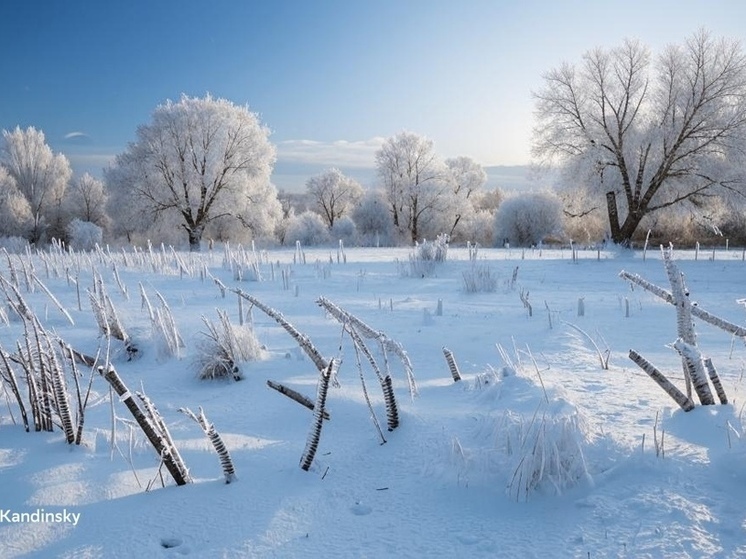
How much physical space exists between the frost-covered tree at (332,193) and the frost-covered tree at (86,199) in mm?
17459

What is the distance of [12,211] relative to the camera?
3372 cm

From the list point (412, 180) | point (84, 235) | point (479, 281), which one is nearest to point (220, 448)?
point (479, 281)

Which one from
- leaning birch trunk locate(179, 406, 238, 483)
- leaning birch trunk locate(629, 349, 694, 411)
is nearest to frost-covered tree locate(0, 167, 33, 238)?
leaning birch trunk locate(179, 406, 238, 483)

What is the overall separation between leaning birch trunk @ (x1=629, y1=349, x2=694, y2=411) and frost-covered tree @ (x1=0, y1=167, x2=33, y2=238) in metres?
40.9

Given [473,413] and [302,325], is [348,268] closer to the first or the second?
[302,325]

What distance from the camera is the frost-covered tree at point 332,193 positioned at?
151ft

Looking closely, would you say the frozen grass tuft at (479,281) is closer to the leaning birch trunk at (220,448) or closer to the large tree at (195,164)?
the leaning birch trunk at (220,448)

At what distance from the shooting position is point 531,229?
29.3m

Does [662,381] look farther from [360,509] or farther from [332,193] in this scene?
[332,193]

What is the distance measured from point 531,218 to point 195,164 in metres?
19.3

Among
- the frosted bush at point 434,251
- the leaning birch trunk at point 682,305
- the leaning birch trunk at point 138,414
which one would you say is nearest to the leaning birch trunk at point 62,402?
the leaning birch trunk at point 138,414

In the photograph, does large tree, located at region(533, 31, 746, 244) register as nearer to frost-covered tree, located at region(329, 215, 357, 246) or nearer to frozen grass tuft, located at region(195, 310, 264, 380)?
frost-covered tree, located at region(329, 215, 357, 246)

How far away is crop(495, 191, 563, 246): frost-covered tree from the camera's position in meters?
29.0

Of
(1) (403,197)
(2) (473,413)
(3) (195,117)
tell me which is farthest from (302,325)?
(1) (403,197)
